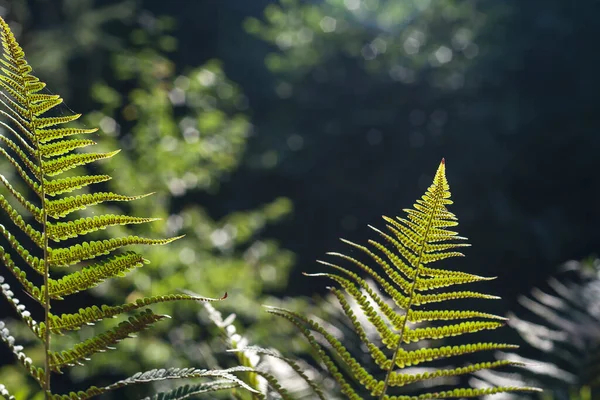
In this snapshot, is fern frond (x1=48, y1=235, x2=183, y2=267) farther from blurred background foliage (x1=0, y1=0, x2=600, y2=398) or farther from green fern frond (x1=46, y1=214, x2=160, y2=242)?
blurred background foliage (x1=0, y1=0, x2=600, y2=398)

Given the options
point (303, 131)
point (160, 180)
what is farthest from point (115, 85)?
point (160, 180)

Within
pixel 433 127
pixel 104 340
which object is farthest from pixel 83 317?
pixel 433 127

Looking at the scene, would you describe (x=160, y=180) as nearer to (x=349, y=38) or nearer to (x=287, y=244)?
(x=287, y=244)

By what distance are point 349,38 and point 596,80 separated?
2.18 meters

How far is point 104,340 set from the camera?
0.36 m

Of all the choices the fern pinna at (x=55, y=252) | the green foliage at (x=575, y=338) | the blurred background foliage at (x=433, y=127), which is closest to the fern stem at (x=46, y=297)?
the fern pinna at (x=55, y=252)

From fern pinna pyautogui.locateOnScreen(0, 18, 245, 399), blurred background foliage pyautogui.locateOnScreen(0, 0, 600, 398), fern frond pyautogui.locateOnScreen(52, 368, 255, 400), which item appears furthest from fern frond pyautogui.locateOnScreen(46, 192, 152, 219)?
blurred background foliage pyautogui.locateOnScreen(0, 0, 600, 398)

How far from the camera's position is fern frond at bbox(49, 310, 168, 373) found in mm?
354

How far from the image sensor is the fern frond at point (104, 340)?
0.35 m

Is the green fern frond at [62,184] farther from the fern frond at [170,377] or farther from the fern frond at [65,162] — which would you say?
the fern frond at [170,377]

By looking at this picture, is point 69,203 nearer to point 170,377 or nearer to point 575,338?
point 170,377

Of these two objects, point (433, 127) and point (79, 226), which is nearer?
point (79, 226)

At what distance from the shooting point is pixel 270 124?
569 cm

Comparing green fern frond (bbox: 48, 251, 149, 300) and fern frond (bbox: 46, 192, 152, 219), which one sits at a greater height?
fern frond (bbox: 46, 192, 152, 219)
